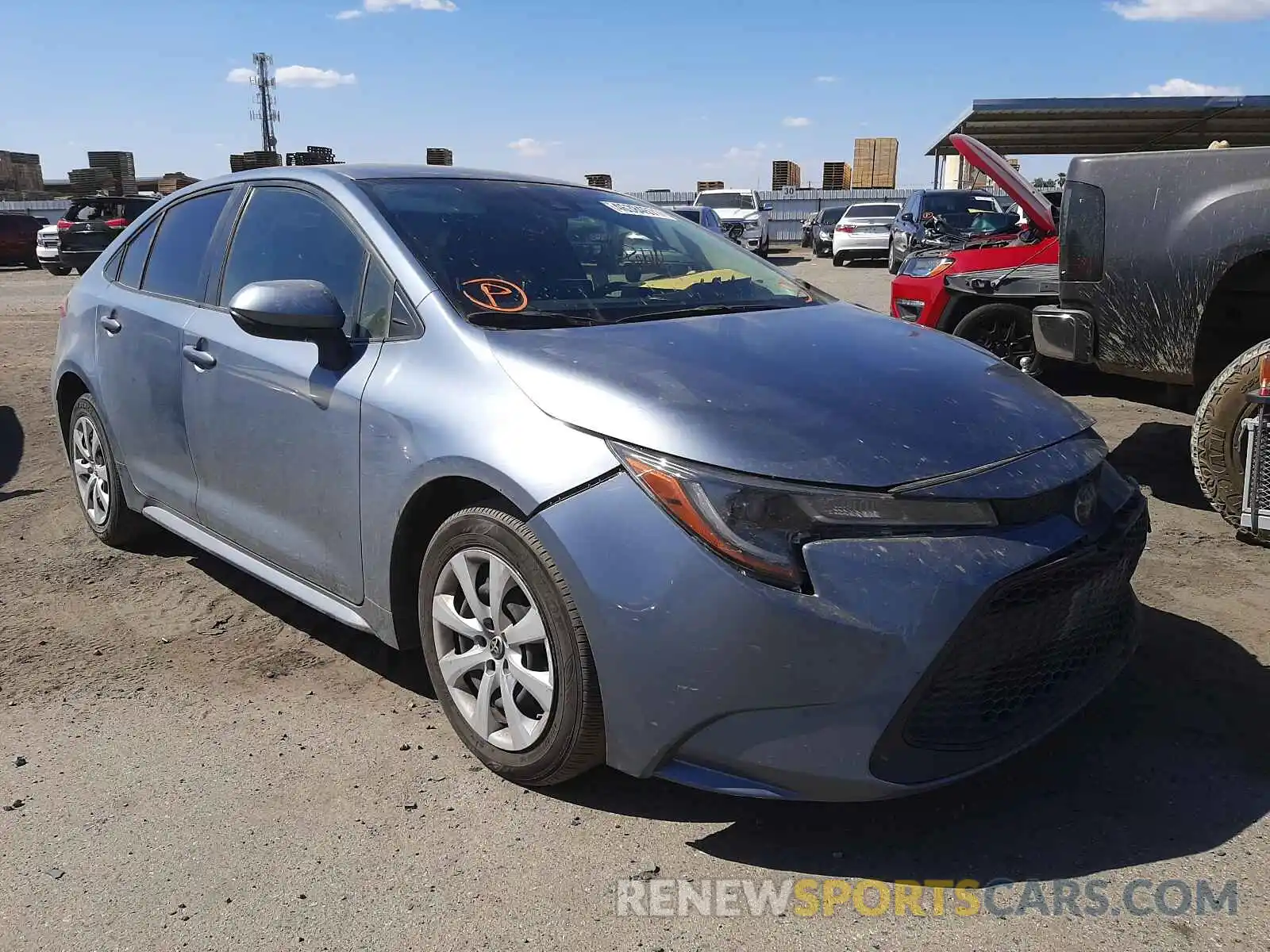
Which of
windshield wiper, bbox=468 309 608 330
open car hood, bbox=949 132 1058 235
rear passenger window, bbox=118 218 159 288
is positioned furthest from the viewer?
open car hood, bbox=949 132 1058 235

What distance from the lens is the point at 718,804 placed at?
101 inches

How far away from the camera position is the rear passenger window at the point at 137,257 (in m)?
4.16

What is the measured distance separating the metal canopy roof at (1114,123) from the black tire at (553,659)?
28.4ft

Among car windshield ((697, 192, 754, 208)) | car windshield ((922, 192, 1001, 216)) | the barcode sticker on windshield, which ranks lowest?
the barcode sticker on windshield

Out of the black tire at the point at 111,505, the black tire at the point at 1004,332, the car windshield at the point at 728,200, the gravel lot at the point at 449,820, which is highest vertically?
the car windshield at the point at 728,200

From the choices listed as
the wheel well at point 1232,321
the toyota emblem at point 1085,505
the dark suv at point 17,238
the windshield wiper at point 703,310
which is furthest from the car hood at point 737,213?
the toyota emblem at point 1085,505

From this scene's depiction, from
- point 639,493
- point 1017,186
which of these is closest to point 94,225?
point 1017,186

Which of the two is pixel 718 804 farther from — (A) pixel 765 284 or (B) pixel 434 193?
(B) pixel 434 193

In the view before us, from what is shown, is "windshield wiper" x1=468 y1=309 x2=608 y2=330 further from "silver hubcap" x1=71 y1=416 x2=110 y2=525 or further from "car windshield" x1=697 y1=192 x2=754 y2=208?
"car windshield" x1=697 y1=192 x2=754 y2=208

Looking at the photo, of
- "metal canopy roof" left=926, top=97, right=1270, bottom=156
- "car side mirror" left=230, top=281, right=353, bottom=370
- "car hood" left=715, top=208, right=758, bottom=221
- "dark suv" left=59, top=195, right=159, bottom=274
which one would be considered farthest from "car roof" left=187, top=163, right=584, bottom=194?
"car hood" left=715, top=208, right=758, bottom=221

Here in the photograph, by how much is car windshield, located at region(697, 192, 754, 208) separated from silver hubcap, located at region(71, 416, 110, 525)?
23354 mm

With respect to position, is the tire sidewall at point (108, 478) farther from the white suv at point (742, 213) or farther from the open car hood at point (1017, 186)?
the white suv at point (742, 213)

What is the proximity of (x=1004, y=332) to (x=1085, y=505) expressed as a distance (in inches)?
186

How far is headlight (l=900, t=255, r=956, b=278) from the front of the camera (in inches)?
277
